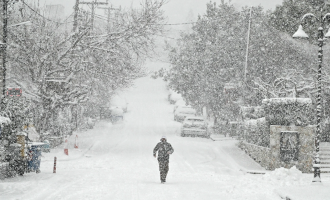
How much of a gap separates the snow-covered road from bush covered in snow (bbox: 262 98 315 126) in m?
2.32

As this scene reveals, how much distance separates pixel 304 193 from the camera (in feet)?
38.5

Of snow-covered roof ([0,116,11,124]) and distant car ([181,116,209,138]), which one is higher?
snow-covered roof ([0,116,11,124])

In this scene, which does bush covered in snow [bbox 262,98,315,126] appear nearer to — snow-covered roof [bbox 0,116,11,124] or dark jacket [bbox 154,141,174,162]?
dark jacket [bbox 154,141,174,162]

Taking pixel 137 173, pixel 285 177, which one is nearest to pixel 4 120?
pixel 137 173

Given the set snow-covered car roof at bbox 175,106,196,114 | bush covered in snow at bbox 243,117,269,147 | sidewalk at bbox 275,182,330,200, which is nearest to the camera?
sidewalk at bbox 275,182,330,200

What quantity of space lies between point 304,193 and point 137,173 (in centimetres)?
723

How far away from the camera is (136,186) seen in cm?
1327

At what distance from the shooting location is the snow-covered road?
11.9 m

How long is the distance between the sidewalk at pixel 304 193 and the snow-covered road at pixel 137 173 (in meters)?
0.32

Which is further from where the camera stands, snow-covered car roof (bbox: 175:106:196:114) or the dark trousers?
snow-covered car roof (bbox: 175:106:196:114)

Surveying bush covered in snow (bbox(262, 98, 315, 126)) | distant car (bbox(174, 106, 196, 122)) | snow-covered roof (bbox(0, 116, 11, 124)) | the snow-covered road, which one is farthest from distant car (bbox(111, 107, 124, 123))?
snow-covered roof (bbox(0, 116, 11, 124))

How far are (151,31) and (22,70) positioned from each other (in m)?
6.85

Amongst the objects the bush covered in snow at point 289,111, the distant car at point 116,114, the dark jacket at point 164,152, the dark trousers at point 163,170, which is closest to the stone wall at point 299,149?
the bush covered in snow at point 289,111

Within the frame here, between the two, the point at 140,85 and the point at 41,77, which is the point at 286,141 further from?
the point at 140,85
